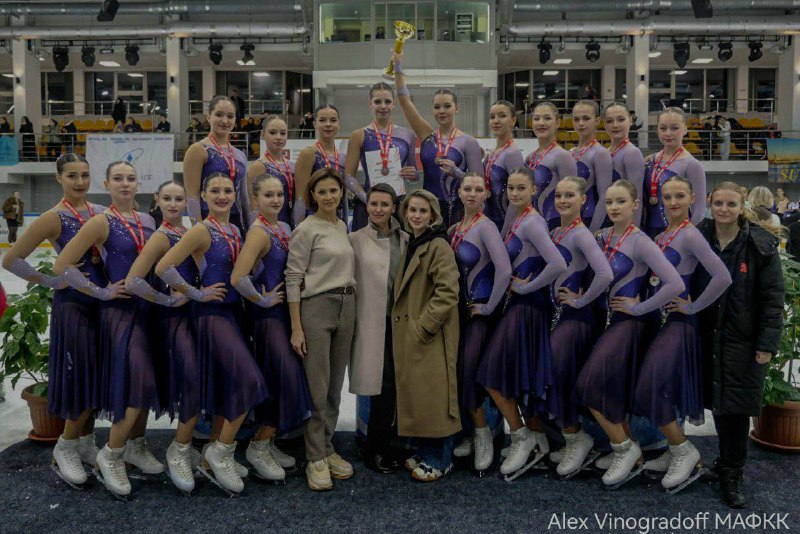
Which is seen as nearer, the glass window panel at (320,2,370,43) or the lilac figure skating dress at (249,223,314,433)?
the lilac figure skating dress at (249,223,314,433)

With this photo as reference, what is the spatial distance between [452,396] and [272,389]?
3.08 feet

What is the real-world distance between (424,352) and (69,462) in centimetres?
196

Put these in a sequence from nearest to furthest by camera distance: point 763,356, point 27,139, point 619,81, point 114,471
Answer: point 763,356 < point 114,471 < point 27,139 < point 619,81

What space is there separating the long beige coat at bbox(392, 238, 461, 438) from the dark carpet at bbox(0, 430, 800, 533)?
0.35 metres

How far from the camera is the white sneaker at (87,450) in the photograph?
12.7ft

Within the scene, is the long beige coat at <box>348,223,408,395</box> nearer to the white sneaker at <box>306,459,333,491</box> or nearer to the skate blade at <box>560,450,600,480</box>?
the white sneaker at <box>306,459,333,491</box>

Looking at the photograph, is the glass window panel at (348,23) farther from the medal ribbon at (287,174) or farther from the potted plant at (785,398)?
the potted plant at (785,398)

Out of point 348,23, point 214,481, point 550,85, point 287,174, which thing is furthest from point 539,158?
point 550,85

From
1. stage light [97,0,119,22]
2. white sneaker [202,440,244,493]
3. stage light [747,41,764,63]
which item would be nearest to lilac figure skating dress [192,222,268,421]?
white sneaker [202,440,244,493]

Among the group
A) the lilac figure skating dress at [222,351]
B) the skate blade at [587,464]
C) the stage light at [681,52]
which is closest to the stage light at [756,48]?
the stage light at [681,52]

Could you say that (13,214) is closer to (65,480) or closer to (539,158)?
(65,480)

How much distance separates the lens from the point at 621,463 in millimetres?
3592

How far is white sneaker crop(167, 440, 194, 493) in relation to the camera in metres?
3.50

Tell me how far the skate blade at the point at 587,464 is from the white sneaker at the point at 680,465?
397mm
